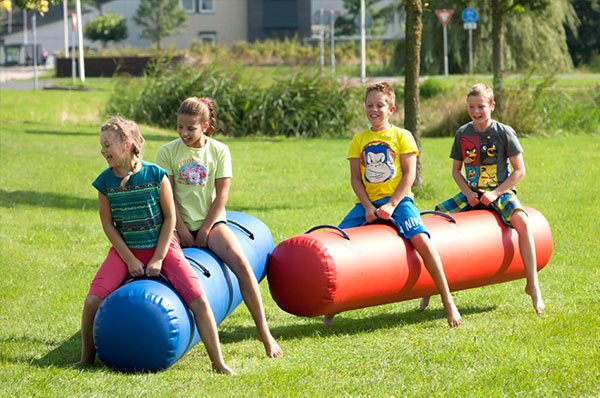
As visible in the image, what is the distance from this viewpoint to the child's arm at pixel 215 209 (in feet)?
17.9

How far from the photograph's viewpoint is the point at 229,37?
212ft

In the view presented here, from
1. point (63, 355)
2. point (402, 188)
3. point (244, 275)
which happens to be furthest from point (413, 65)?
point (63, 355)

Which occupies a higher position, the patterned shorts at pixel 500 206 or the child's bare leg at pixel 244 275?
the patterned shorts at pixel 500 206

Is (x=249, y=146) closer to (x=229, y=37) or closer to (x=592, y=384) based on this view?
(x=592, y=384)

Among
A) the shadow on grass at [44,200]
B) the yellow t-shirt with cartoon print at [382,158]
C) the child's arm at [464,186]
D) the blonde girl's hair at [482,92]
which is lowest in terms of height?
the shadow on grass at [44,200]

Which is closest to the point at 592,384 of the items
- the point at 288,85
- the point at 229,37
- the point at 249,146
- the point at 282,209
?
the point at 282,209

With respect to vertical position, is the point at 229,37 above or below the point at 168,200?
above

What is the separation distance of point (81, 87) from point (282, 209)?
23684mm

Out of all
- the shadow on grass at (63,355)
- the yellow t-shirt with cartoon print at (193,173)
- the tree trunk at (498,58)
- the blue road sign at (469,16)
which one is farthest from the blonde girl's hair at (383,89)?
the blue road sign at (469,16)

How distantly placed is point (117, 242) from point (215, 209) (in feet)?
2.35

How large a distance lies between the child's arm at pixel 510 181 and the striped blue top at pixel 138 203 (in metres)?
2.67

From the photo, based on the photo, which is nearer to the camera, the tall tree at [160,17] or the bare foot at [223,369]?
the bare foot at [223,369]

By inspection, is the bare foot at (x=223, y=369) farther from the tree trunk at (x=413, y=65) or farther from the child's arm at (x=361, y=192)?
the tree trunk at (x=413, y=65)

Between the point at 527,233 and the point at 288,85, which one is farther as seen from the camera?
the point at 288,85
